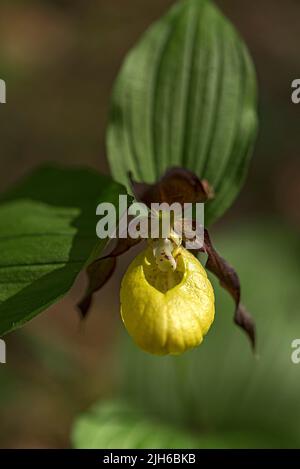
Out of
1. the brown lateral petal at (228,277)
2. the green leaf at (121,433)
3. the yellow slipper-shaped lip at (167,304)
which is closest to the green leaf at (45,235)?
the yellow slipper-shaped lip at (167,304)

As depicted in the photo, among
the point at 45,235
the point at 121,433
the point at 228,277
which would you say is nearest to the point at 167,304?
the point at 228,277

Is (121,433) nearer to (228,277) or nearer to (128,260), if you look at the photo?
(228,277)

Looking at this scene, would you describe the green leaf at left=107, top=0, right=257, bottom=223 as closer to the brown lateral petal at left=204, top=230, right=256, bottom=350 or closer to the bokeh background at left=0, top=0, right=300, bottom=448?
the brown lateral petal at left=204, top=230, right=256, bottom=350

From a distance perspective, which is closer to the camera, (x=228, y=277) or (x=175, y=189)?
(x=175, y=189)

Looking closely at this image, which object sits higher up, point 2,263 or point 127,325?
point 2,263

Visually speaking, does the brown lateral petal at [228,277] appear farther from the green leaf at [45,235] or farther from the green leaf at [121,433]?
the green leaf at [121,433]

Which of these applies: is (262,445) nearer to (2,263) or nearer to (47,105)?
(2,263)

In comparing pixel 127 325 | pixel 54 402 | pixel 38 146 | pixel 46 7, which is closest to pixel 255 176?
pixel 38 146
